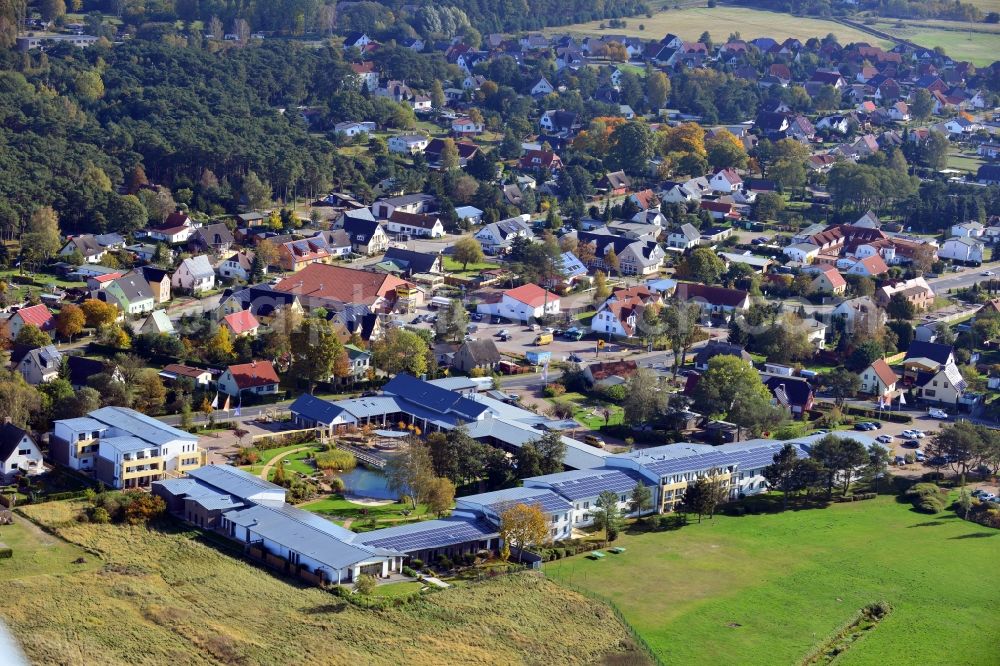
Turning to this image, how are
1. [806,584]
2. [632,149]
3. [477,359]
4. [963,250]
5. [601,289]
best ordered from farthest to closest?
[632,149] < [963,250] < [601,289] < [477,359] < [806,584]

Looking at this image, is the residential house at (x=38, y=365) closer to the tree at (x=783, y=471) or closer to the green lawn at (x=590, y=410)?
the green lawn at (x=590, y=410)

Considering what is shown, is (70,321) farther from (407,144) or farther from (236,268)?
(407,144)

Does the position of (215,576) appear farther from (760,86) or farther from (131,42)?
(760,86)

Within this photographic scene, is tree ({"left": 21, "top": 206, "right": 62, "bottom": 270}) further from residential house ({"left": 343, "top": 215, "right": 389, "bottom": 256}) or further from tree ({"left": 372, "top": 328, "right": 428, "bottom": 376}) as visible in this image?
tree ({"left": 372, "top": 328, "right": 428, "bottom": 376})

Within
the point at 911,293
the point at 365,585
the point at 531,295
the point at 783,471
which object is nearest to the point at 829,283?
the point at 911,293

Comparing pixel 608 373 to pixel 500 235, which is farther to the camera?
pixel 500 235

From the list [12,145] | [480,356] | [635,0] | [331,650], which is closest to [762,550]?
[331,650]

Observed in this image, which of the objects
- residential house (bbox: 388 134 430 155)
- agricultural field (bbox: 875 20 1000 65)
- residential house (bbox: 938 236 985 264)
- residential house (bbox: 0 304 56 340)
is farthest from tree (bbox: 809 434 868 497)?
agricultural field (bbox: 875 20 1000 65)

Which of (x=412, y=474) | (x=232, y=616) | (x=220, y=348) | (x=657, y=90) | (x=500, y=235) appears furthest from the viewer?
(x=657, y=90)
